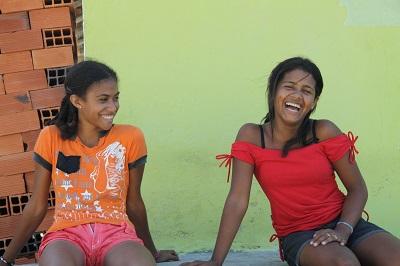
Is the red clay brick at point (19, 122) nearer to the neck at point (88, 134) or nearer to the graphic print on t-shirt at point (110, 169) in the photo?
the neck at point (88, 134)

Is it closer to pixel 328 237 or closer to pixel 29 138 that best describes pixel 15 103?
pixel 29 138

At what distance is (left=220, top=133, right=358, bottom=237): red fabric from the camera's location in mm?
3248

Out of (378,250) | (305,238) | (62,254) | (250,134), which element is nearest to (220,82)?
(250,134)

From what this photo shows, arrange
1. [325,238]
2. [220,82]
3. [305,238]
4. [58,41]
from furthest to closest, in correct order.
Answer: [220,82] → [58,41] → [305,238] → [325,238]

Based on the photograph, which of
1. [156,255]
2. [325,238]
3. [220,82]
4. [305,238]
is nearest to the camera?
[325,238]

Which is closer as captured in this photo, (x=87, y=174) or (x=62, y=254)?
(x=62, y=254)

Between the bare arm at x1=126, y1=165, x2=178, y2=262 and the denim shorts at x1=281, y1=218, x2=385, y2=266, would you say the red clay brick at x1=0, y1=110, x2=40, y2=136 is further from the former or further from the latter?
the denim shorts at x1=281, y1=218, x2=385, y2=266

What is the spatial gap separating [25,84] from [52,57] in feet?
0.70

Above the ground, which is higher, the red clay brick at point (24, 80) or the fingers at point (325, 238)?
the red clay brick at point (24, 80)

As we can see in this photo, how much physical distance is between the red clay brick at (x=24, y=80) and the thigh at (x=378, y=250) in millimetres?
1967

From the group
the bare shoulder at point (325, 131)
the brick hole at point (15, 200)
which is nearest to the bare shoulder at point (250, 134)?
the bare shoulder at point (325, 131)

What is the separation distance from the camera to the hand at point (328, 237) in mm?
3031

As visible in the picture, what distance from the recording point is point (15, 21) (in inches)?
158

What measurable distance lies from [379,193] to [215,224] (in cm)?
100
